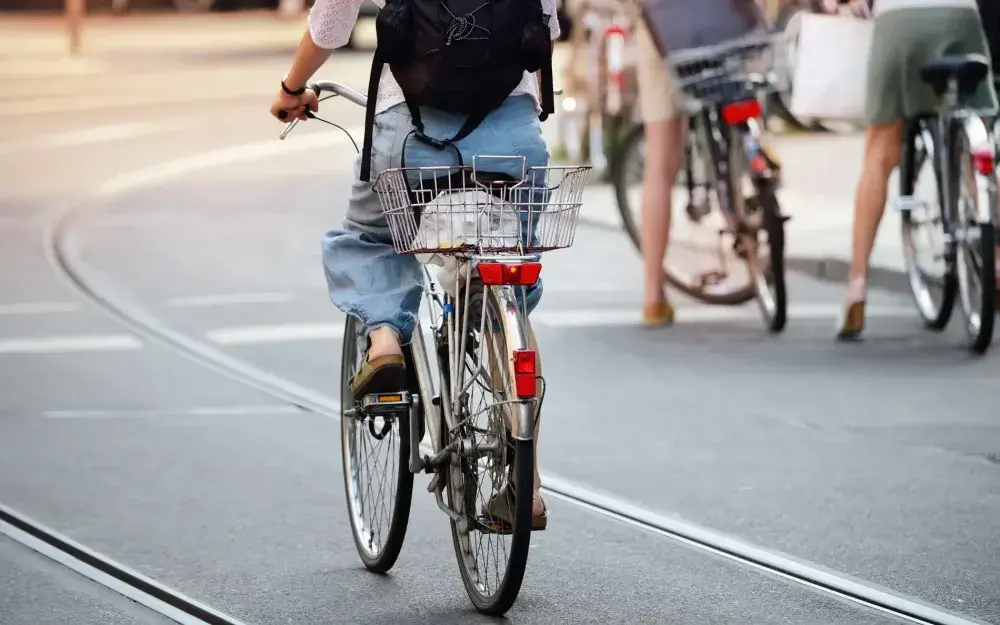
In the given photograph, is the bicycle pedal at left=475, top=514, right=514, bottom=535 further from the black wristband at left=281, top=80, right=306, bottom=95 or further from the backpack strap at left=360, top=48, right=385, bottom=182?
the black wristband at left=281, top=80, right=306, bottom=95

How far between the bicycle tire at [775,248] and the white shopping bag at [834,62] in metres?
0.41

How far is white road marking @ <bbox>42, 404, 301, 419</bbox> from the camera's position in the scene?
298 inches

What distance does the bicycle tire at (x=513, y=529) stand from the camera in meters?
4.57

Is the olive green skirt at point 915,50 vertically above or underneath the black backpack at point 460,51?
underneath

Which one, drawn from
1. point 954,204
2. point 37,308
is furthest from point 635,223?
point 37,308

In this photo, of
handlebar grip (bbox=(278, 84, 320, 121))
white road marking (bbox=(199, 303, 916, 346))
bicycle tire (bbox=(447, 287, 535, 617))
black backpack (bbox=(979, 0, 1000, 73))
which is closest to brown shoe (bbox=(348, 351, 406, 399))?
bicycle tire (bbox=(447, 287, 535, 617))

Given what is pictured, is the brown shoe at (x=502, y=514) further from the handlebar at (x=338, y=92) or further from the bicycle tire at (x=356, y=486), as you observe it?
the handlebar at (x=338, y=92)

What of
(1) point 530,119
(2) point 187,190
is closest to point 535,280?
(1) point 530,119

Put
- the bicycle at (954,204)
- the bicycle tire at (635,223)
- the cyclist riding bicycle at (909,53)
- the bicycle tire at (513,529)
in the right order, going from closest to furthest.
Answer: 1. the bicycle tire at (513,529)
2. the bicycle at (954,204)
3. the cyclist riding bicycle at (909,53)
4. the bicycle tire at (635,223)

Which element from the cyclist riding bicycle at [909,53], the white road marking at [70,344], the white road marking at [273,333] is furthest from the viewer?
the white road marking at [273,333]

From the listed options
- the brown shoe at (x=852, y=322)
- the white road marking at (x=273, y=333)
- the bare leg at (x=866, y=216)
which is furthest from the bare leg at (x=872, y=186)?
the white road marking at (x=273, y=333)

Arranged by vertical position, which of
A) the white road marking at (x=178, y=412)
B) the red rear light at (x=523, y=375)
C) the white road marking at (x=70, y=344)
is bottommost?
the white road marking at (x=70, y=344)

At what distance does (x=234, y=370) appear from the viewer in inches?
334

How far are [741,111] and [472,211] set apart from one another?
4474 mm
